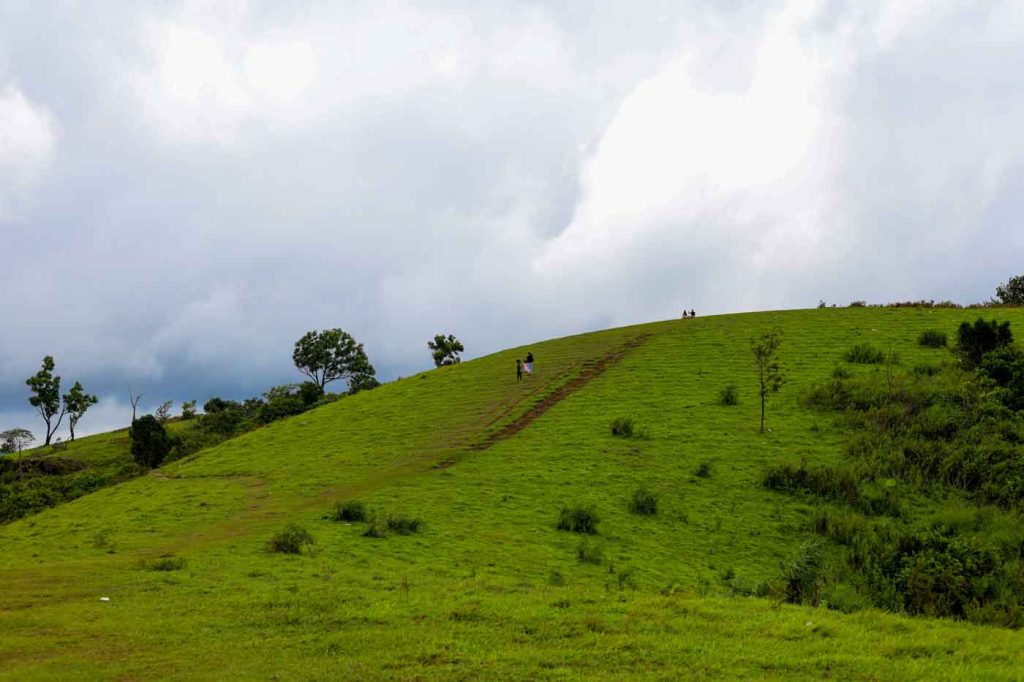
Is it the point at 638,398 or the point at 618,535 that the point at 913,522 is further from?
the point at 638,398

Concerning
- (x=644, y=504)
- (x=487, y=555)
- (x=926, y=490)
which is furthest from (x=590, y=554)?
(x=926, y=490)

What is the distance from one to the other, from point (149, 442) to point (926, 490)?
2305 inches

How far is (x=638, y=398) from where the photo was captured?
3934 centimetres

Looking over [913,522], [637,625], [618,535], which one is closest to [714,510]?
[618,535]

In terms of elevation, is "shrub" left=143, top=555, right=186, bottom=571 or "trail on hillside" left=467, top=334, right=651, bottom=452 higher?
"trail on hillside" left=467, top=334, right=651, bottom=452

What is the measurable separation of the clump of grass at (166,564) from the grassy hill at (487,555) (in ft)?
0.38

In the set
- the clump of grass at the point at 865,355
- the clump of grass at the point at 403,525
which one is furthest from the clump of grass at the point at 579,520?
the clump of grass at the point at 865,355

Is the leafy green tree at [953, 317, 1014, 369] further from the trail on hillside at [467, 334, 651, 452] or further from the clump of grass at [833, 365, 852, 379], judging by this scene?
the trail on hillside at [467, 334, 651, 452]

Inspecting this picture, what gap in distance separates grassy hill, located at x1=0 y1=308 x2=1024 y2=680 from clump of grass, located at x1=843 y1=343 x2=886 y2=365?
1.32m

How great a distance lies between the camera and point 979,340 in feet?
125

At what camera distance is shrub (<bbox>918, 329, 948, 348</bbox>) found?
43500 millimetres

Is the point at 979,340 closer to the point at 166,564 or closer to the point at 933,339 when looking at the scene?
the point at 933,339

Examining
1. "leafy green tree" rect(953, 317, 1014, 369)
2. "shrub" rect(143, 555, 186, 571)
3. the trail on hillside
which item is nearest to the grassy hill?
"shrub" rect(143, 555, 186, 571)

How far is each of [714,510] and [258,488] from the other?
18051mm
